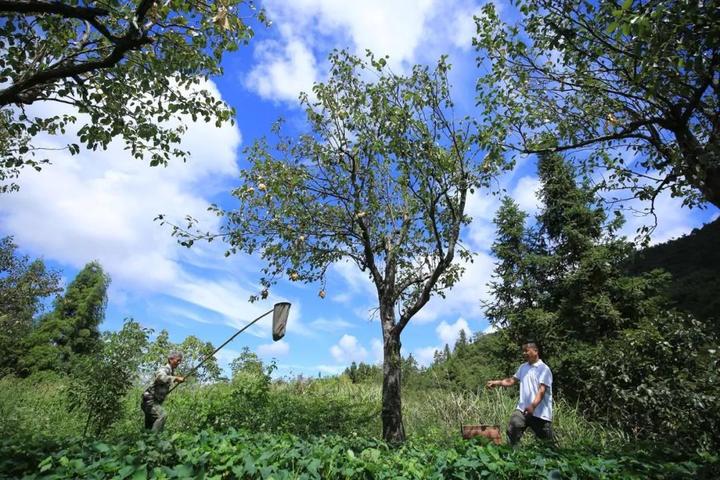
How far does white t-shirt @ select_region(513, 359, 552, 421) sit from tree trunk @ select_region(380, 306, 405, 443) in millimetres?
2610

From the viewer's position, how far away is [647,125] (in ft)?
20.9

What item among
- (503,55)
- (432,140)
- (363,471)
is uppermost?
(503,55)

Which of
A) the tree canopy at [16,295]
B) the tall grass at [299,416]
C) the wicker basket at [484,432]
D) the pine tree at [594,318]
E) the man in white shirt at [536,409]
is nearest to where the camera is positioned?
the man in white shirt at [536,409]

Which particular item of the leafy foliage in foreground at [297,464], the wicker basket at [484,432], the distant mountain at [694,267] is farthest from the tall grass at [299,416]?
the distant mountain at [694,267]

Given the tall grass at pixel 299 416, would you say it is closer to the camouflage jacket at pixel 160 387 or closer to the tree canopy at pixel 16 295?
the camouflage jacket at pixel 160 387

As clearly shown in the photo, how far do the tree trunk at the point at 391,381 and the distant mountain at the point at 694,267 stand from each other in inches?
533

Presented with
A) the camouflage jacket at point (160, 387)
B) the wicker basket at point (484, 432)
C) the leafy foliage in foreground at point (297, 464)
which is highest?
the camouflage jacket at point (160, 387)

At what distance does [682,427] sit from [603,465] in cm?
445

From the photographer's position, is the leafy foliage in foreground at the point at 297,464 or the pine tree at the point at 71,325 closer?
the leafy foliage in foreground at the point at 297,464

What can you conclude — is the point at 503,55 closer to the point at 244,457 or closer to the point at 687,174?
the point at 687,174

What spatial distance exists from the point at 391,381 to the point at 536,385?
298cm

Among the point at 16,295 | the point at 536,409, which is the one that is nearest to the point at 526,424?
the point at 536,409

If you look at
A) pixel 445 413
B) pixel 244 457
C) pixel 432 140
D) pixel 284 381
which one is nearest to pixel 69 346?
pixel 284 381

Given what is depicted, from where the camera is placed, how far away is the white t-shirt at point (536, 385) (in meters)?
5.63
